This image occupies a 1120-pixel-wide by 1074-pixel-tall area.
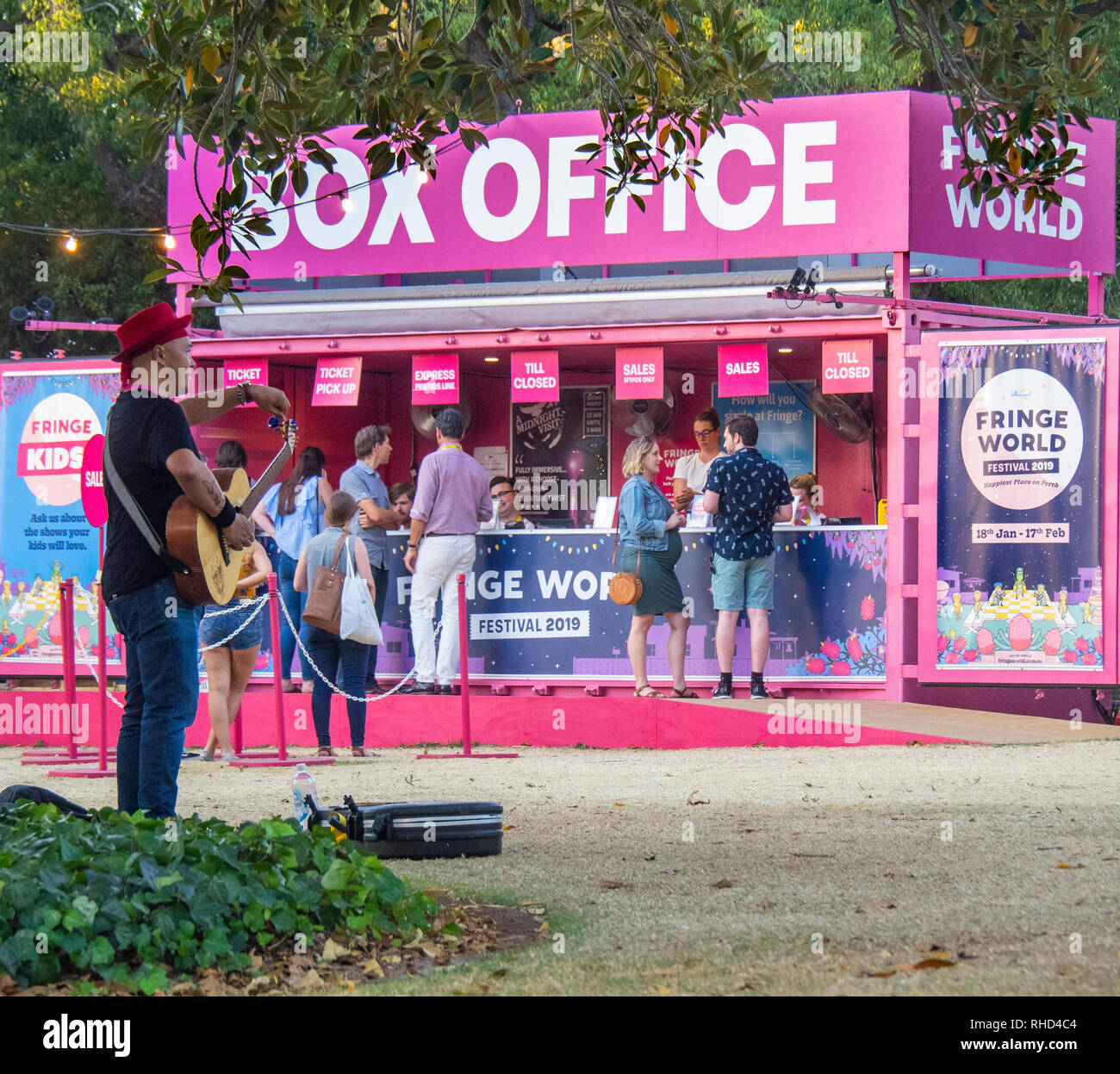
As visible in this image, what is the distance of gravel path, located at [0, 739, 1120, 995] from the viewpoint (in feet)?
13.9

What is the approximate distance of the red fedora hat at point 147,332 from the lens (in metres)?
5.86

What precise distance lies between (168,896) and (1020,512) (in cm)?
920

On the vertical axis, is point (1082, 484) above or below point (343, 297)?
below

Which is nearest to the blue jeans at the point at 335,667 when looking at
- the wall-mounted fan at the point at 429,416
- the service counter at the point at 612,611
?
the service counter at the point at 612,611

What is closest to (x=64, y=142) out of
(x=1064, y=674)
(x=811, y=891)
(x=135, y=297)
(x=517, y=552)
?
(x=135, y=297)

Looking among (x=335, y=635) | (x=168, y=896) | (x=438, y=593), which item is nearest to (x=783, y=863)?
(x=168, y=896)

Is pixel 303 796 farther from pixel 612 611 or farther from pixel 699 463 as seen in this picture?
pixel 699 463

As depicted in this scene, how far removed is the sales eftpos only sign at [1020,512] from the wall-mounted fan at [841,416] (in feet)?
9.45

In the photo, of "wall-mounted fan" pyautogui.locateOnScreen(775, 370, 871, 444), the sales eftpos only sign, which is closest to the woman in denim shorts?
the sales eftpos only sign

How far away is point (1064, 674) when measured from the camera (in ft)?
39.5

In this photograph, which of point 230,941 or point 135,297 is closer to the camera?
point 230,941
